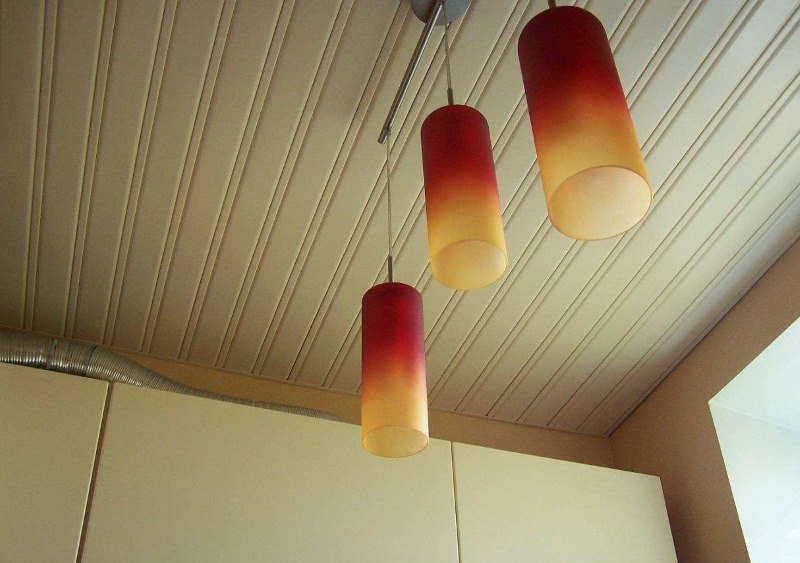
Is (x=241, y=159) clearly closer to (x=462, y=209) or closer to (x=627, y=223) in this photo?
(x=462, y=209)

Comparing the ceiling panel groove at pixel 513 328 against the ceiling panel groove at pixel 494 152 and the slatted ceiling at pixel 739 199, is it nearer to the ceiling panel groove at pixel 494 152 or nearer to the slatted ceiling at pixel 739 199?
the ceiling panel groove at pixel 494 152

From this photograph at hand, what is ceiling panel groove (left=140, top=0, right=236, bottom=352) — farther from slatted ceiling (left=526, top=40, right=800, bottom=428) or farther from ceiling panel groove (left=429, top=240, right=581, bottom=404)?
slatted ceiling (left=526, top=40, right=800, bottom=428)

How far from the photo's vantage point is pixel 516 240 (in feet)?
6.94

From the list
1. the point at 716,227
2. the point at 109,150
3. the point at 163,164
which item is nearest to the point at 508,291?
the point at 716,227

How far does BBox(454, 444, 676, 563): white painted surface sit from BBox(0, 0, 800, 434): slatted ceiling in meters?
0.35

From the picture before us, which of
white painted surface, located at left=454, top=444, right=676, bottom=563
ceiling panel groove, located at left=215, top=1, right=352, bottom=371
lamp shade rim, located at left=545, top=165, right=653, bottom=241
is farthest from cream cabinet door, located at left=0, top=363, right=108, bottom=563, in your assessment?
lamp shade rim, located at left=545, top=165, right=653, bottom=241

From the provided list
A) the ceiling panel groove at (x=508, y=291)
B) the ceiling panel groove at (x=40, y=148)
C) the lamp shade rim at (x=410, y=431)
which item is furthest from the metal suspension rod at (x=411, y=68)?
the lamp shade rim at (x=410, y=431)

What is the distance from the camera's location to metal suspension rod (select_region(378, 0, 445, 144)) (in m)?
1.62

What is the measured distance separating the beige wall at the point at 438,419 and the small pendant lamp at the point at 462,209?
136 centimetres

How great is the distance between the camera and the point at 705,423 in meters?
2.36

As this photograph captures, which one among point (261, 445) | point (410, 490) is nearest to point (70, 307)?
point (261, 445)

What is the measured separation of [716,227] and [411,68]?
92cm

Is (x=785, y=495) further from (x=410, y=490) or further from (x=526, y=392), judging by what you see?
(x=410, y=490)

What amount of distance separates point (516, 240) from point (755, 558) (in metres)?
1.01
